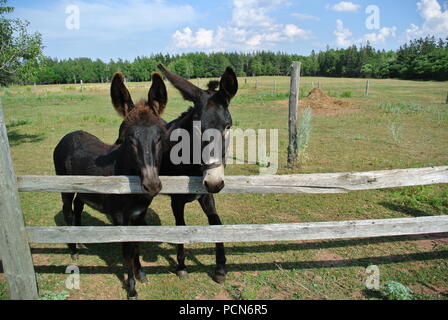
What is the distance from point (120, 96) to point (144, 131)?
26.3 inches

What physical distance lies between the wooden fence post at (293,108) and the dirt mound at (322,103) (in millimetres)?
13206

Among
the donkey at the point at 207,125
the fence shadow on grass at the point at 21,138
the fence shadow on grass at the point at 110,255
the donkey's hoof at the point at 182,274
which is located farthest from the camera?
the fence shadow on grass at the point at 21,138

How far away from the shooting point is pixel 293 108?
841 centimetres

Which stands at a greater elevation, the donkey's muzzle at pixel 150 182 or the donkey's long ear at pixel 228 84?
the donkey's long ear at pixel 228 84

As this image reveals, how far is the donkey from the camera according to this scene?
2.86 metres

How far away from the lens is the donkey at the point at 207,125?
113 inches

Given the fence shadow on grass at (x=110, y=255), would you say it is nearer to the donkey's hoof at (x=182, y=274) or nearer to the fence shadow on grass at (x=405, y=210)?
the donkey's hoof at (x=182, y=274)

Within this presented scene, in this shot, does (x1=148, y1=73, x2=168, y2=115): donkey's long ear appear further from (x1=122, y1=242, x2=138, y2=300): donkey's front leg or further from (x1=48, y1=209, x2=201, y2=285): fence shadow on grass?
(x1=48, y1=209, x2=201, y2=285): fence shadow on grass

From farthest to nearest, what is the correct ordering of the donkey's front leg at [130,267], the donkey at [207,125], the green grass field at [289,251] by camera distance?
the green grass field at [289,251], the donkey's front leg at [130,267], the donkey at [207,125]

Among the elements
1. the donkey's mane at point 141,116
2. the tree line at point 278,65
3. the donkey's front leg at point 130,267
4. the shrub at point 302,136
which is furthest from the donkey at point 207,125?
the tree line at point 278,65

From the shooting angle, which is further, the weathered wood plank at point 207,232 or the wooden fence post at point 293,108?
the wooden fence post at point 293,108

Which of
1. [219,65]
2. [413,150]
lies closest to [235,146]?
[413,150]

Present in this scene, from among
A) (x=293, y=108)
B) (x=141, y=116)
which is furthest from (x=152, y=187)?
(x=293, y=108)

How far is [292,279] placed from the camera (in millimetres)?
3877
